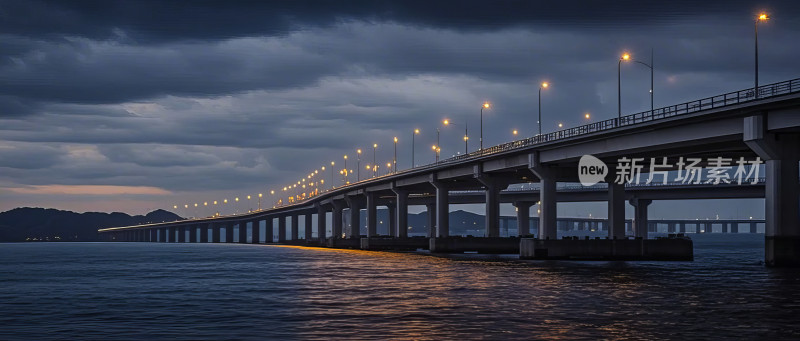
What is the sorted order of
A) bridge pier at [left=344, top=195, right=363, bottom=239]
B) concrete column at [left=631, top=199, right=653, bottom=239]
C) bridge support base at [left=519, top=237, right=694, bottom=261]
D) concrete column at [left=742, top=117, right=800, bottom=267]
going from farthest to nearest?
1. bridge pier at [left=344, top=195, right=363, bottom=239]
2. concrete column at [left=631, top=199, right=653, bottom=239]
3. bridge support base at [left=519, top=237, right=694, bottom=261]
4. concrete column at [left=742, top=117, right=800, bottom=267]

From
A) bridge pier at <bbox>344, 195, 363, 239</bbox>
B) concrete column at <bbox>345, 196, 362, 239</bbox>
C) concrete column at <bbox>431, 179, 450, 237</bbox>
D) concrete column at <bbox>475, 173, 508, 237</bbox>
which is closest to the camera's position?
concrete column at <bbox>475, 173, 508, 237</bbox>

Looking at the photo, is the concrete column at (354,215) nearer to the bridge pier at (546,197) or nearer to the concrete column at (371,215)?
the concrete column at (371,215)

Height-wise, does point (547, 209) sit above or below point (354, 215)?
above

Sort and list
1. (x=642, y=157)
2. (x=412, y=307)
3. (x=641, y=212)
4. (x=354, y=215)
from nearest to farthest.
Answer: (x=412, y=307), (x=642, y=157), (x=641, y=212), (x=354, y=215)

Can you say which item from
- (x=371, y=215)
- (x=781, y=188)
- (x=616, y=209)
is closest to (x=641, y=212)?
(x=371, y=215)

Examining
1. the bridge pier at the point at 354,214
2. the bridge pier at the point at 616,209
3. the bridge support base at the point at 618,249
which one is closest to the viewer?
the bridge support base at the point at 618,249

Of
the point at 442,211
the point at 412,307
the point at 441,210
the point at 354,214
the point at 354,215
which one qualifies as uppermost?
the point at 441,210

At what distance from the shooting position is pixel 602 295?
44781 mm

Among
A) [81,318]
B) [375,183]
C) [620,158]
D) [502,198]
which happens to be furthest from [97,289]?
[502,198]

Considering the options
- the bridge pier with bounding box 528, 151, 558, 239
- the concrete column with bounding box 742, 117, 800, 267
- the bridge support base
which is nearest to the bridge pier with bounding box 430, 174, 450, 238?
the bridge pier with bounding box 528, 151, 558, 239

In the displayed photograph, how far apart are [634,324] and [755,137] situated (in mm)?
32550

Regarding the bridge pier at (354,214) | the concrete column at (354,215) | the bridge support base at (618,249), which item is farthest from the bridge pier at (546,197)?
the bridge pier at (354,214)

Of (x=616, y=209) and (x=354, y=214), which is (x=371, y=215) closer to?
(x=354, y=214)

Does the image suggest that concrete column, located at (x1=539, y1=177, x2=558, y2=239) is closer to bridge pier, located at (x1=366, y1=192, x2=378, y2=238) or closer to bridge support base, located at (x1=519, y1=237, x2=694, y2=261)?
bridge support base, located at (x1=519, y1=237, x2=694, y2=261)
